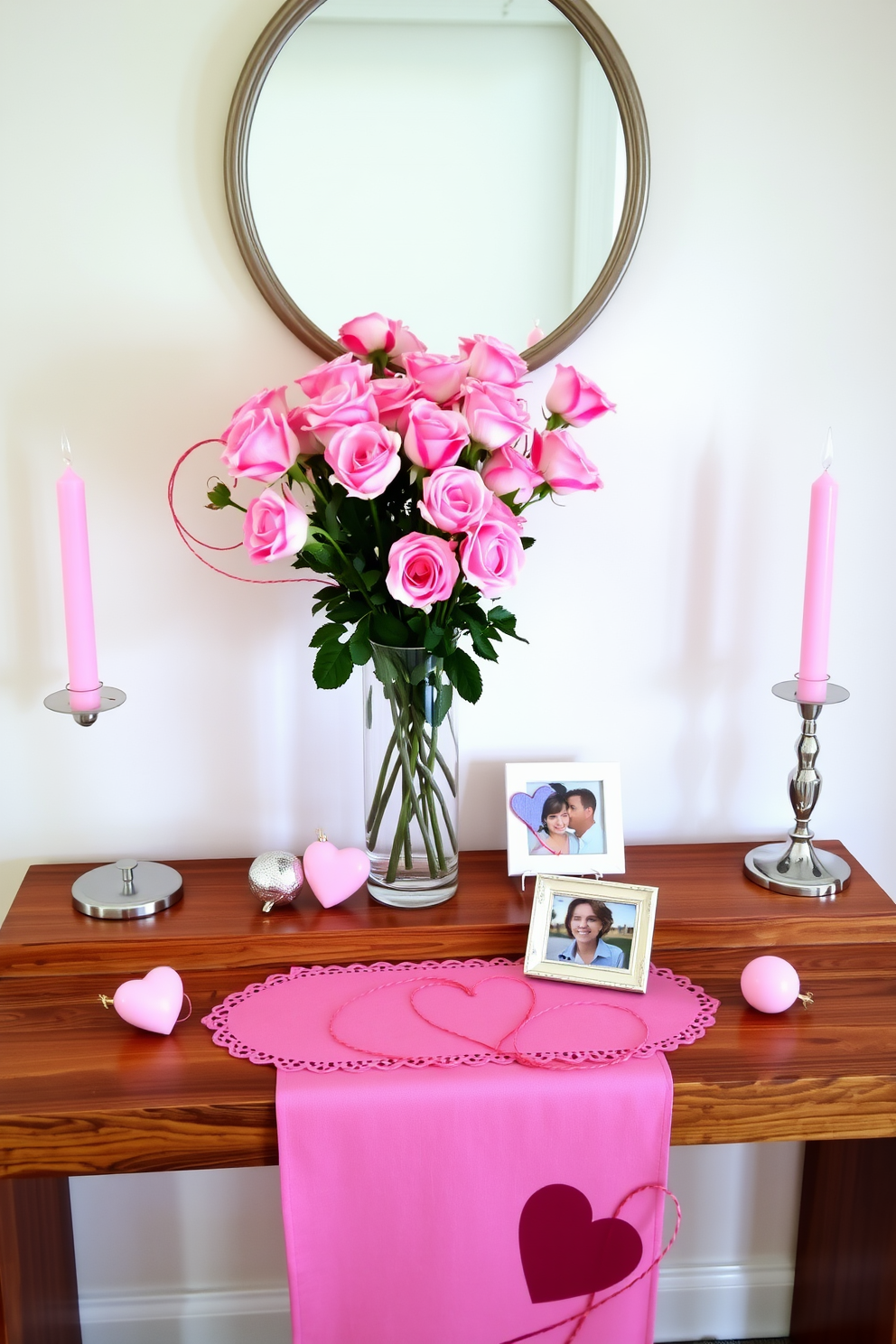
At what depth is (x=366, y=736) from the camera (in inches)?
53.9

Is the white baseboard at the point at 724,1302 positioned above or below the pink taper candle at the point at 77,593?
below

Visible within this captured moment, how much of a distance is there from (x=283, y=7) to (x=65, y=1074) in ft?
4.09

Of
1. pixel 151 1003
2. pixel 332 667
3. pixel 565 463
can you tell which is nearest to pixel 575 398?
pixel 565 463

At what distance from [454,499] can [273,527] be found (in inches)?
7.4

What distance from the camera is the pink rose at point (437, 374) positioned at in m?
1.14

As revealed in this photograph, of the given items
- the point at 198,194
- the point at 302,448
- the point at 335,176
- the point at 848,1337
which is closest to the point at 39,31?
the point at 198,194

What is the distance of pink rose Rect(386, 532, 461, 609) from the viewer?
1112 millimetres

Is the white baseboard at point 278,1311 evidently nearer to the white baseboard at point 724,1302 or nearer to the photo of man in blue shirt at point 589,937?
the white baseboard at point 724,1302

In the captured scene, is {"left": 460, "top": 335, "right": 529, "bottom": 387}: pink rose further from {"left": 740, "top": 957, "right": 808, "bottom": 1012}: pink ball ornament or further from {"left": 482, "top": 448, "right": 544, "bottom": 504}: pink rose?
{"left": 740, "top": 957, "right": 808, "bottom": 1012}: pink ball ornament

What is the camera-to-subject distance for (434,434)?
3.61ft

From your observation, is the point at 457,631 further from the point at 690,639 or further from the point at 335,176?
the point at 335,176

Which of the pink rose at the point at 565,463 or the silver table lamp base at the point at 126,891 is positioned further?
the silver table lamp base at the point at 126,891

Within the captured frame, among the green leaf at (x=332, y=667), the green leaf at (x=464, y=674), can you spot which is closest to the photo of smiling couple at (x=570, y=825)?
the green leaf at (x=464, y=674)

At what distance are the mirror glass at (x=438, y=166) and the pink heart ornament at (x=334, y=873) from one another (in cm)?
68
